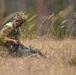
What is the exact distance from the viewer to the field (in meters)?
6.10

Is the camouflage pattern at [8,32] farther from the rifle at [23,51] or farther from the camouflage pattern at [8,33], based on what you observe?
the rifle at [23,51]

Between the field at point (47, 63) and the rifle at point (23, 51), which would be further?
the rifle at point (23, 51)

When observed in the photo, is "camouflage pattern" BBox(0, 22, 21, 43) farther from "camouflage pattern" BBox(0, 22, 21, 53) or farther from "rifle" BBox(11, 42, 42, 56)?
"rifle" BBox(11, 42, 42, 56)

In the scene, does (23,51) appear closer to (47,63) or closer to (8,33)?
(8,33)

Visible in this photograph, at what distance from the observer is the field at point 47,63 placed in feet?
20.0

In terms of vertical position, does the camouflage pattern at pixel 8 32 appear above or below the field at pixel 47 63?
above

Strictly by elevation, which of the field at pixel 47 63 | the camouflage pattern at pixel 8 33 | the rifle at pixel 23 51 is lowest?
the field at pixel 47 63

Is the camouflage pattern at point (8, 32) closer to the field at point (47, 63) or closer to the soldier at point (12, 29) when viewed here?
the soldier at point (12, 29)

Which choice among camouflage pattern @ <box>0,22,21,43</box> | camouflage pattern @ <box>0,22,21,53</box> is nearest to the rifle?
camouflage pattern @ <box>0,22,21,53</box>

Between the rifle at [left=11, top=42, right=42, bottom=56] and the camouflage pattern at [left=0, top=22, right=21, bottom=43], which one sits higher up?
the camouflage pattern at [left=0, top=22, right=21, bottom=43]

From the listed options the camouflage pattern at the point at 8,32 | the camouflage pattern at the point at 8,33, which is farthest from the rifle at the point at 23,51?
the camouflage pattern at the point at 8,32

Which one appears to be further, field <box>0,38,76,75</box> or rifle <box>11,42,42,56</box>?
rifle <box>11,42,42,56</box>

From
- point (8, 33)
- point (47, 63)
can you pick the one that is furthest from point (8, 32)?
point (47, 63)

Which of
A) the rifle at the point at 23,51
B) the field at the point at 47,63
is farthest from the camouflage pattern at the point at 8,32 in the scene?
the field at the point at 47,63
